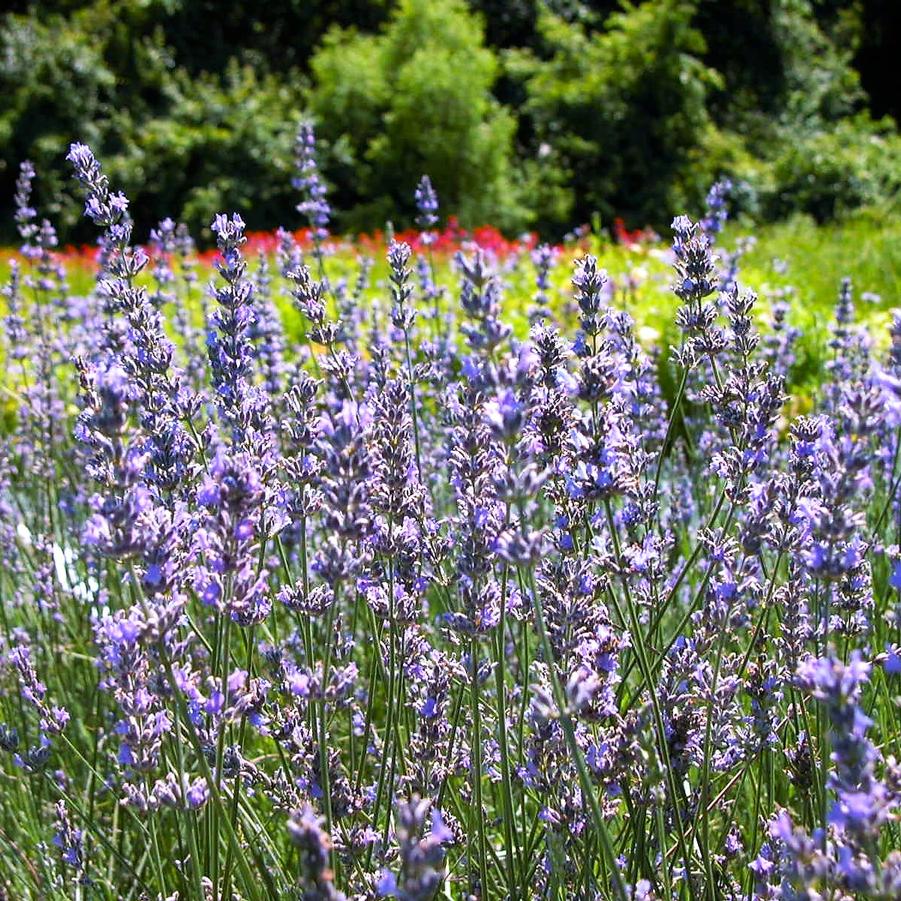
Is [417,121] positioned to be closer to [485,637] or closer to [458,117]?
[458,117]

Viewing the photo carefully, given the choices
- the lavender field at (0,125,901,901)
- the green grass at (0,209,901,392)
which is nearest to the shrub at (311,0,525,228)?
the green grass at (0,209,901,392)

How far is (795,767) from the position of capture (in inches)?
65.6

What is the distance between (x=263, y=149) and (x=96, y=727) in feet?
44.6

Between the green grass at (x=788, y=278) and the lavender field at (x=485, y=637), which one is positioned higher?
the lavender field at (x=485, y=637)

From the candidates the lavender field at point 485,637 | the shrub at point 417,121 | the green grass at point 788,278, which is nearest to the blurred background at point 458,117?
the shrub at point 417,121

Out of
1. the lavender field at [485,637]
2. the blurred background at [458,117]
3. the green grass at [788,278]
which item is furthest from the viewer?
the blurred background at [458,117]

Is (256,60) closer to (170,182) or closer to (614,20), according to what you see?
(170,182)

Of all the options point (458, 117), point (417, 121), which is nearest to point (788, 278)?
point (458, 117)

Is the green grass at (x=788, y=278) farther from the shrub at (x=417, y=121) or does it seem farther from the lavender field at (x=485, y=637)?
the shrub at (x=417, y=121)

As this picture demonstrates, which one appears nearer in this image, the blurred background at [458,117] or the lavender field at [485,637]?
the lavender field at [485,637]

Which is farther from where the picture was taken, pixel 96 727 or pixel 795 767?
pixel 96 727

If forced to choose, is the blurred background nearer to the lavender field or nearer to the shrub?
the shrub

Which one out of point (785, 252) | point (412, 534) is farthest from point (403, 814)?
point (785, 252)

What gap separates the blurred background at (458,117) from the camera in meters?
13.9
